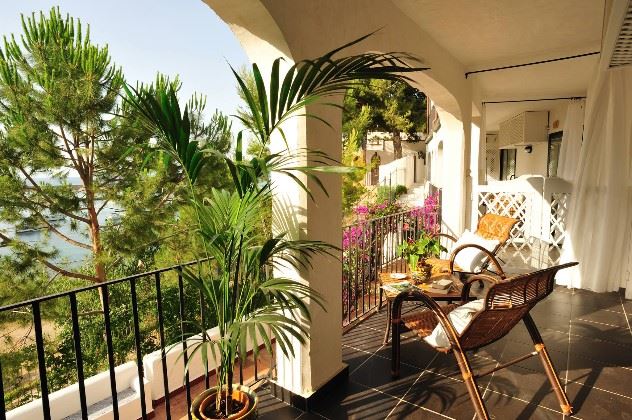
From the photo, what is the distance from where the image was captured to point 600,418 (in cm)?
200

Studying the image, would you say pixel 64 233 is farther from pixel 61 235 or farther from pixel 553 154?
pixel 553 154

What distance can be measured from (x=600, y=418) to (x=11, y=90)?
8.53 m

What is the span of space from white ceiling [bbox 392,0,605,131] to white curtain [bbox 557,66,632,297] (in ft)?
1.90

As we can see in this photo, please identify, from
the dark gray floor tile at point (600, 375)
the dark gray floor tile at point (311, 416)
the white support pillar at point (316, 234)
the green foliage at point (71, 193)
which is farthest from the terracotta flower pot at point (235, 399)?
the green foliage at point (71, 193)

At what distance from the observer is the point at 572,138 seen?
255 inches

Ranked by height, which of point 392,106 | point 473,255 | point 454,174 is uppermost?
point 392,106

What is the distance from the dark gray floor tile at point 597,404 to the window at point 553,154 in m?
7.58

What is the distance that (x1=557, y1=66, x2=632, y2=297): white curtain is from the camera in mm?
3844

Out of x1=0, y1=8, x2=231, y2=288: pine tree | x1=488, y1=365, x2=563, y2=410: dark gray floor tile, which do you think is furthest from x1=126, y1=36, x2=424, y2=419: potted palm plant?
x1=0, y1=8, x2=231, y2=288: pine tree

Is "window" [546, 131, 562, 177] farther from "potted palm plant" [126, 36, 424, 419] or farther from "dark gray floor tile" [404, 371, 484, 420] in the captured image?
"potted palm plant" [126, 36, 424, 419]

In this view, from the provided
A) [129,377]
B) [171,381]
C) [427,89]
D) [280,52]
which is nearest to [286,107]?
[280,52]

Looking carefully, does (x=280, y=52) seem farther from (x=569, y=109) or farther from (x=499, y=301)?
(x=569, y=109)

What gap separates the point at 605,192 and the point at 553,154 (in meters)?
5.44

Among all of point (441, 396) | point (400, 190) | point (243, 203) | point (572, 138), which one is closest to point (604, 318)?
point (441, 396)
